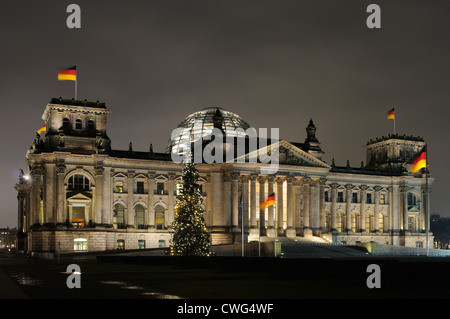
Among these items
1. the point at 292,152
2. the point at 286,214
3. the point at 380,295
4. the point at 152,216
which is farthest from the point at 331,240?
the point at 380,295

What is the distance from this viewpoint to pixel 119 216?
340 ft

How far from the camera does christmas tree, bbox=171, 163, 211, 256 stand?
78188mm

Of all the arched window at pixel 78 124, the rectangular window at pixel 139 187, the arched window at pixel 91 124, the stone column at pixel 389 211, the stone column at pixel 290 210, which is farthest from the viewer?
the stone column at pixel 389 211

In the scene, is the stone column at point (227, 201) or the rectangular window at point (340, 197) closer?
the stone column at point (227, 201)

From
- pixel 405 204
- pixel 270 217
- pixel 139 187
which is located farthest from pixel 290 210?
pixel 405 204

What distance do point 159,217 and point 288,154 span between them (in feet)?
81.0

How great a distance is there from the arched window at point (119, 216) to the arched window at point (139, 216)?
226 centimetres

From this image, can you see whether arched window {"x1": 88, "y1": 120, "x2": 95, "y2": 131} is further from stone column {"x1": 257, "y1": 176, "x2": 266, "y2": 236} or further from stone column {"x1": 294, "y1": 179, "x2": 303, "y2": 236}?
stone column {"x1": 294, "y1": 179, "x2": 303, "y2": 236}

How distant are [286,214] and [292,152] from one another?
35.6 feet

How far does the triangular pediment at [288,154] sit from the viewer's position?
10729cm

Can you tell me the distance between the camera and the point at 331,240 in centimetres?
11138

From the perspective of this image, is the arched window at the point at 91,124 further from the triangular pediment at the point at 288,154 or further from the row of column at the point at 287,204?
the triangular pediment at the point at 288,154

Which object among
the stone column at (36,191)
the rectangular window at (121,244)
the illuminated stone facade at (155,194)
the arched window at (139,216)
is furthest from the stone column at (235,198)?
the stone column at (36,191)

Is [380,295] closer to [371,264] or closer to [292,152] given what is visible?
[371,264]
